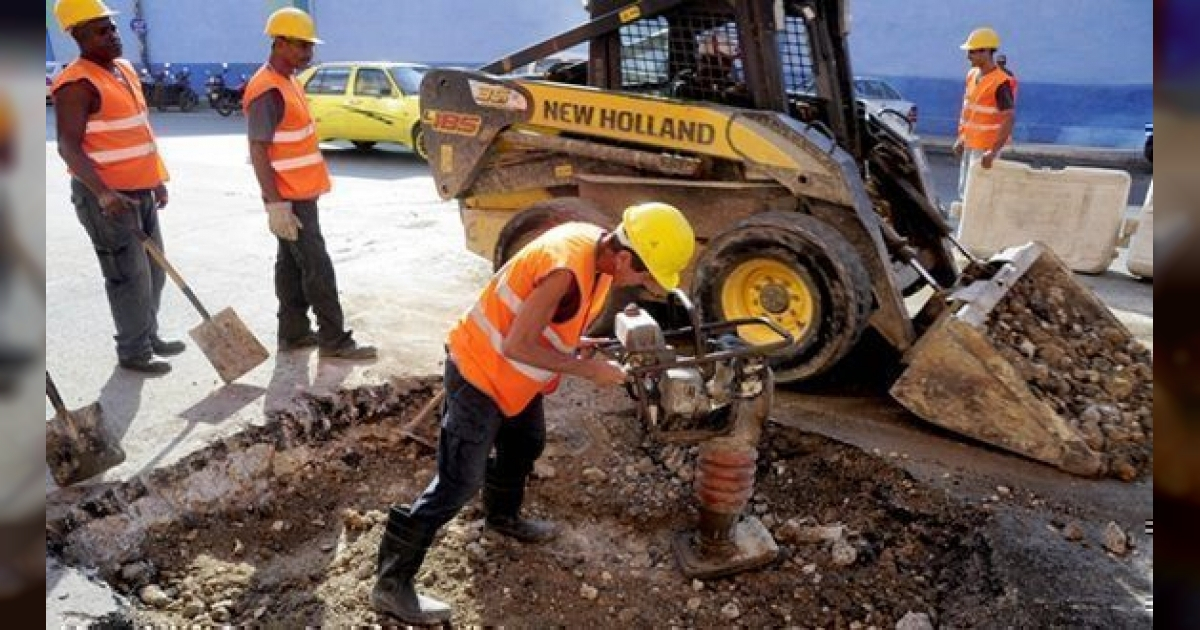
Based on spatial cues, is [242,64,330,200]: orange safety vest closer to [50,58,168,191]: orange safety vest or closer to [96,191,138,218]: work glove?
[50,58,168,191]: orange safety vest

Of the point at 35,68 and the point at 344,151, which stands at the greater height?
the point at 35,68

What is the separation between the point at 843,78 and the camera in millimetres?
5266

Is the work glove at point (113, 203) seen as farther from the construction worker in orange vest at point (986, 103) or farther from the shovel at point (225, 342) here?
the construction worker in orange vest at point (986, 103)

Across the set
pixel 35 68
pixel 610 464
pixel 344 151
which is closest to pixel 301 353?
pixel 610 464

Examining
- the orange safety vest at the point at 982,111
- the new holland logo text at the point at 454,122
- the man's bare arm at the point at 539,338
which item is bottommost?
the man's bare arm at the point at 539,338

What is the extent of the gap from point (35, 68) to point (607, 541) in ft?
9.11

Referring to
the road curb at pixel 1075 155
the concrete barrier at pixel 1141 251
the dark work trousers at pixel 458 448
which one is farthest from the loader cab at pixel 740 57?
the road curb at pixel 1075 155

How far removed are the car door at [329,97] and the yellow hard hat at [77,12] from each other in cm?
919

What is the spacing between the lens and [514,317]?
2.64m

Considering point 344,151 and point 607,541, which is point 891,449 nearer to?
point 607,541

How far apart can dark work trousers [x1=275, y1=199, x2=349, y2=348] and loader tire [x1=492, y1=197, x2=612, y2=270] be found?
3.38ft

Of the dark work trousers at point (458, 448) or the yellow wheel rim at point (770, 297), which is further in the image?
the yellow wheel rim at point (770, 297)

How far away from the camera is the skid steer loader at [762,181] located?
3.99 meters

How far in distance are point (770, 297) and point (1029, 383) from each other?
127 cm
